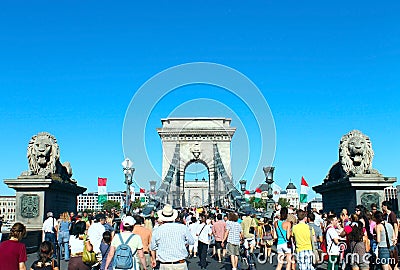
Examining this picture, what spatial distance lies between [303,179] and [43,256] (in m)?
14.7

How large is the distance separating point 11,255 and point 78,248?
2.03 m

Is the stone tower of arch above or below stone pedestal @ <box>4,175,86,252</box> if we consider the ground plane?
above

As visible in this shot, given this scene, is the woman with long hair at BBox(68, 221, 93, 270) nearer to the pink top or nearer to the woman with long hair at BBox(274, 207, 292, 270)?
the woman with long hair at BBox(274, 207, 292, 270)

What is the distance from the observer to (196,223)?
1345 cm

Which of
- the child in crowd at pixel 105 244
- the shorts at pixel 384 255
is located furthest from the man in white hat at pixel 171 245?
the shorts at pixel 384 255

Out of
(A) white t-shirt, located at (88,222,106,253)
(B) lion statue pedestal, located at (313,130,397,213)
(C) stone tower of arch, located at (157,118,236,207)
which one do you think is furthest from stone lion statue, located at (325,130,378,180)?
(C) stone tower of arch, located at (157,118,236,207)

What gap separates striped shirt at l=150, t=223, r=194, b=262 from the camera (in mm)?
5996

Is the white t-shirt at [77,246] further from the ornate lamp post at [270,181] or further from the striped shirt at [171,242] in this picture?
the ornate lamp post at [270,181]

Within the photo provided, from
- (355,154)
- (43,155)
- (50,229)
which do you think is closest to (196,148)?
(43,155)

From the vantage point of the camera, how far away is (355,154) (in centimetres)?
1614

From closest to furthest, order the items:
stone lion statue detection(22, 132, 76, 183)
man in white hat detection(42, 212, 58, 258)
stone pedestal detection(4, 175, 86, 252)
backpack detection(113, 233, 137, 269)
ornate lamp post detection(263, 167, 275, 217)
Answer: backpack detection(113, 233, 137, 269) < man in white hat detection(42, 212, 58, 258) < stone pedestal detection(4, 175, 86, 252) < stone lion statue detection(22, 132, 76, 183) < ornate lamp post detection(263, 167, 275, 217)

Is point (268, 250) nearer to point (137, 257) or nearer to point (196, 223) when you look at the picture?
point (196, 223)

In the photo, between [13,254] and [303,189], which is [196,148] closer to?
[303,189]

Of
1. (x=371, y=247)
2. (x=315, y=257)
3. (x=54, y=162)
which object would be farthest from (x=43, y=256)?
(x=54, y=162)
